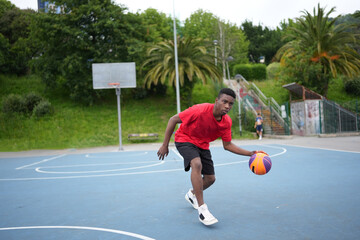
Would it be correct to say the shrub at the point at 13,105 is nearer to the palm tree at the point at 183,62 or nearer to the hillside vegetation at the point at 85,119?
the hillside vegetation at the point at 85,119

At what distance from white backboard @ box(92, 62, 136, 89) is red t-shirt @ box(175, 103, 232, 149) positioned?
552 inches

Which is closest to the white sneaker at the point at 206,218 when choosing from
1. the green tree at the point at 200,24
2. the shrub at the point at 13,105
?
the shrub at the point at 13,105

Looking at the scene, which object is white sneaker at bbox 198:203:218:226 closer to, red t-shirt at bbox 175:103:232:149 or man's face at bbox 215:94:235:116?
red t-shirt at bbox 175:103:232:149

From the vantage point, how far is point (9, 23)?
34.7 meters

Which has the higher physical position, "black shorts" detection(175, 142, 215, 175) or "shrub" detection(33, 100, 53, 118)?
"shrub" detection(33, 100, 53, 118)

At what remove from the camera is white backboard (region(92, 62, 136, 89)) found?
57.9ft

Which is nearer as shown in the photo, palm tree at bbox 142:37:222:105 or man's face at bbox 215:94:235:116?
man's face at bbox 215:94:235:116

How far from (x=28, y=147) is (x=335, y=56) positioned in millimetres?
22648

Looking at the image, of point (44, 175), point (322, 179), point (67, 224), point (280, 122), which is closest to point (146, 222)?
point (67, 224)

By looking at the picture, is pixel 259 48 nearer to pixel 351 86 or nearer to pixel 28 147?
pixel 351 86

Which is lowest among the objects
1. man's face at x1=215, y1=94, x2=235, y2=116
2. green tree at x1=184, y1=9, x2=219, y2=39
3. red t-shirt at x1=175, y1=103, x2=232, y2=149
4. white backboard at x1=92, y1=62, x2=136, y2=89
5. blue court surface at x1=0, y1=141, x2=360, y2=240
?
blue court surface at x1=0, y1=141, x2=360, y2=240

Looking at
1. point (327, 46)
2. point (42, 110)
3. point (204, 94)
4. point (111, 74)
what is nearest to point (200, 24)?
point (204, 94)

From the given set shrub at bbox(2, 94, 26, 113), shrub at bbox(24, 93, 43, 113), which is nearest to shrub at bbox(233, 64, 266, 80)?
shrub at bbox(24, 93, 43, 113)

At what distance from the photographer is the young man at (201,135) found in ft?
12.6
